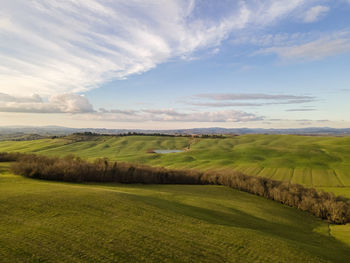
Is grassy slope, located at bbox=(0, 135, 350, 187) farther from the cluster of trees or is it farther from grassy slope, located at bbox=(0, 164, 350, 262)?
grassy slope, located at bbox=(0, 164, 350, 262)

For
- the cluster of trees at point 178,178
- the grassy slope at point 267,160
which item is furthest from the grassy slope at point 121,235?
the grassy slope at point 267,160

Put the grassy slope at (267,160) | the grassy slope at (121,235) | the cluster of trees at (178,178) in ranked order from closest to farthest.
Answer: the grassy slope at (121,235)
the cluster of trees at (178,178)
the grassy slope at (267,160)

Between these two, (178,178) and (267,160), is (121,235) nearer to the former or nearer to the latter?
(178,178)

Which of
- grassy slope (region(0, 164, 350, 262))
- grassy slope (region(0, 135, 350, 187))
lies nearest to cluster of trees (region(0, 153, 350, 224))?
grassy slope (region(0, 164, 350, 262))

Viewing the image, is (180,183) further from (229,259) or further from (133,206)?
(229,259)

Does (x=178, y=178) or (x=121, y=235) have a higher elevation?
(x=121, y=235)

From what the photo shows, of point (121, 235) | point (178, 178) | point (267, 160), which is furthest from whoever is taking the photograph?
point (267, 160)

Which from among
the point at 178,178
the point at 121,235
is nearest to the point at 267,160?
the point at 178,178

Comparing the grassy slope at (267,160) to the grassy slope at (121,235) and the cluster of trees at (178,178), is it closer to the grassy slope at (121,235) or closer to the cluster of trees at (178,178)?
the cluster of trees at (178,178)
